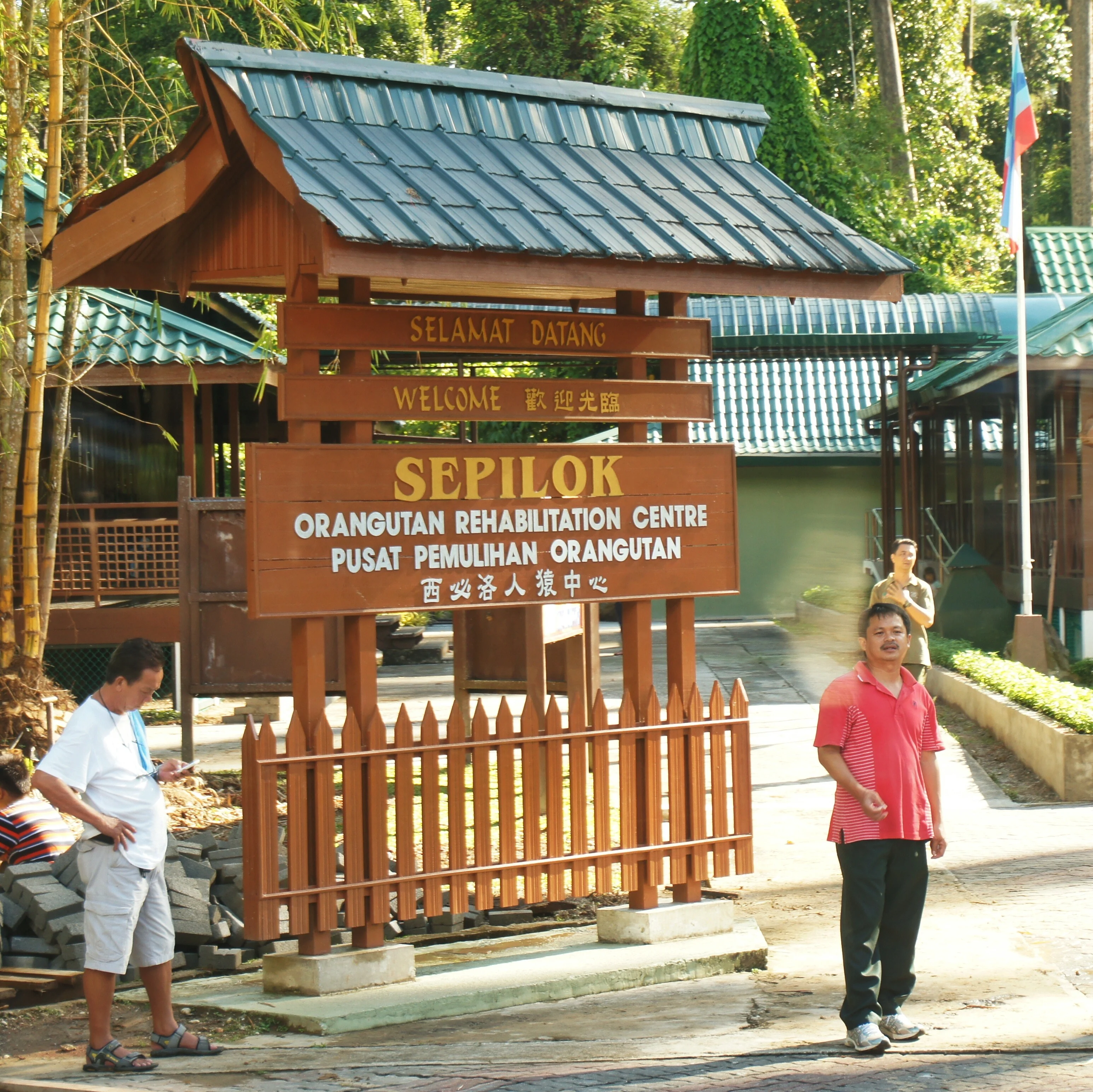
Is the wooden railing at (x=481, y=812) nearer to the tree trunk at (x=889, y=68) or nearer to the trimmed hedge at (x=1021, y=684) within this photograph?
the trimmed hedge at (x=1021, y=684)

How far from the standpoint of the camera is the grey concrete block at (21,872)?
6.91 m

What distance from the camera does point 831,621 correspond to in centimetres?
2247

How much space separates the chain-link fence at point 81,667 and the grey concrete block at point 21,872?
26.0ft

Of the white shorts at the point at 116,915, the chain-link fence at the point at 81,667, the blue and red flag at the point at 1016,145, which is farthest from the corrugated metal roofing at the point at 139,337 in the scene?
the white shorts at the point at 116,915

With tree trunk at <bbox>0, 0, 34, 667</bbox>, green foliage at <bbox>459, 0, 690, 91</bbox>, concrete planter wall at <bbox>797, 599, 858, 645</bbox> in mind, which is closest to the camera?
tree trunk at <bbox>0, 0, 34, 667</bbox>

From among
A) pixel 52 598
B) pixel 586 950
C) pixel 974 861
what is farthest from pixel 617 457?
pixel 52 598

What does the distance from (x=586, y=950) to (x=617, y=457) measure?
2.31m

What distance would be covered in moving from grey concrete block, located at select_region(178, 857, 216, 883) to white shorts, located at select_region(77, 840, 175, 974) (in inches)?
64.2

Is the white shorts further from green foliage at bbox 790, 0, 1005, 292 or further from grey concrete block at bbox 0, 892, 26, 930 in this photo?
green foliage at bbox 790, 0, 1005, 292

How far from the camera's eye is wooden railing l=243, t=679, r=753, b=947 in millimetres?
5727

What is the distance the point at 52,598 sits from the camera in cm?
1462

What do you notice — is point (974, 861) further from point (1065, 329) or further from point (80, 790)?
point (1065, 329)

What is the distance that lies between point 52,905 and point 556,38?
2797 centimetres

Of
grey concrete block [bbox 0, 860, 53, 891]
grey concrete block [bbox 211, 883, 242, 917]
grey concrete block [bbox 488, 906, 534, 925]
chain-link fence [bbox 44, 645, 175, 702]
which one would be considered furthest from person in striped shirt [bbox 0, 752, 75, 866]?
chain-link fence [bbox 44, 645, 175, 702]
